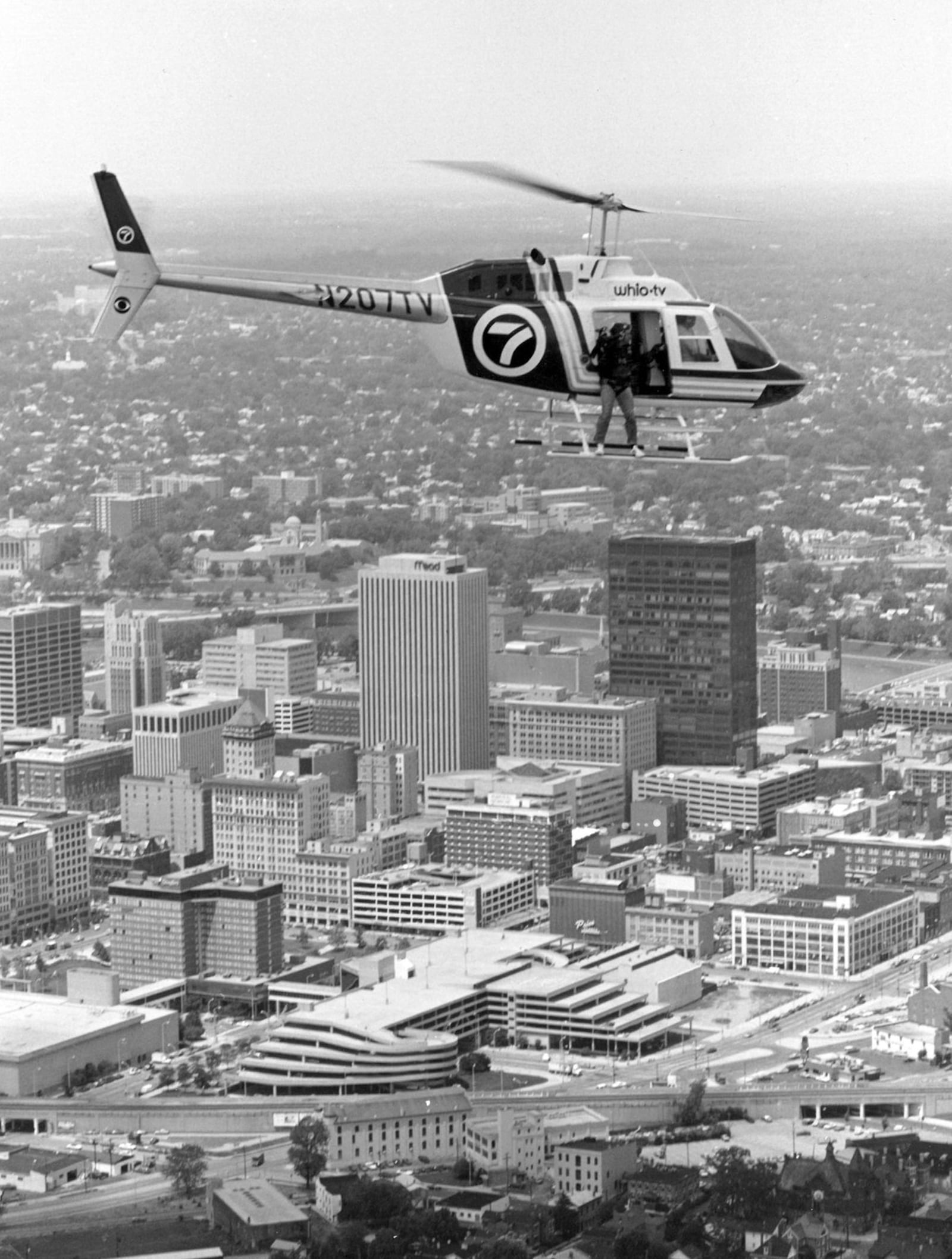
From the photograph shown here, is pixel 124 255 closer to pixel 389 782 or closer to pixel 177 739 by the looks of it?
pixel 389 782

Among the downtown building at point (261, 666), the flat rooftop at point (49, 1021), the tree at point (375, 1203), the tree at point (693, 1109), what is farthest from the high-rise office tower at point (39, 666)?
the tree at point (375, 1203)

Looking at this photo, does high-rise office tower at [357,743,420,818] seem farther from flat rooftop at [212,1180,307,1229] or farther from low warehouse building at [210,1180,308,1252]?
low warehouse building at [210,1180,308,1252]

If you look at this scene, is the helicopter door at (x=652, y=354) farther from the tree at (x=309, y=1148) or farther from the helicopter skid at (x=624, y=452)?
the tree at (x=309, y=1148)

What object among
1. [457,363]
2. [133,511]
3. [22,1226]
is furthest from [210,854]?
[133,511]

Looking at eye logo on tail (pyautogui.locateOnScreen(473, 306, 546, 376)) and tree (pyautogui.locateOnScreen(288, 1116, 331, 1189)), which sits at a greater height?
eye logo on tail (pyautogui.locateOnScreen(473, 306, 546, 376))

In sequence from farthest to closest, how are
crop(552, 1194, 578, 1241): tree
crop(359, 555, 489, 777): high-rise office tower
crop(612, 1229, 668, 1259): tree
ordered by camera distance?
1. crop(359, 555, 489, 777): high-rise office tower
2. crop(552, 1194, 578, 1241): tree
3. crop(612, 1229, 668, 1259): tree

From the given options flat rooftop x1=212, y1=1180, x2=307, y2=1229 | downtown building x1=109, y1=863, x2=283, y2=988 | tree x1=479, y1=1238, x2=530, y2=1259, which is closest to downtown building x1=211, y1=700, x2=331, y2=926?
downtown building x1=109, y1=863, x2=283, y2=988

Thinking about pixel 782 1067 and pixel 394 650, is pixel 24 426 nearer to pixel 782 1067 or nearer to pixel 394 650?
pixel 394 650
